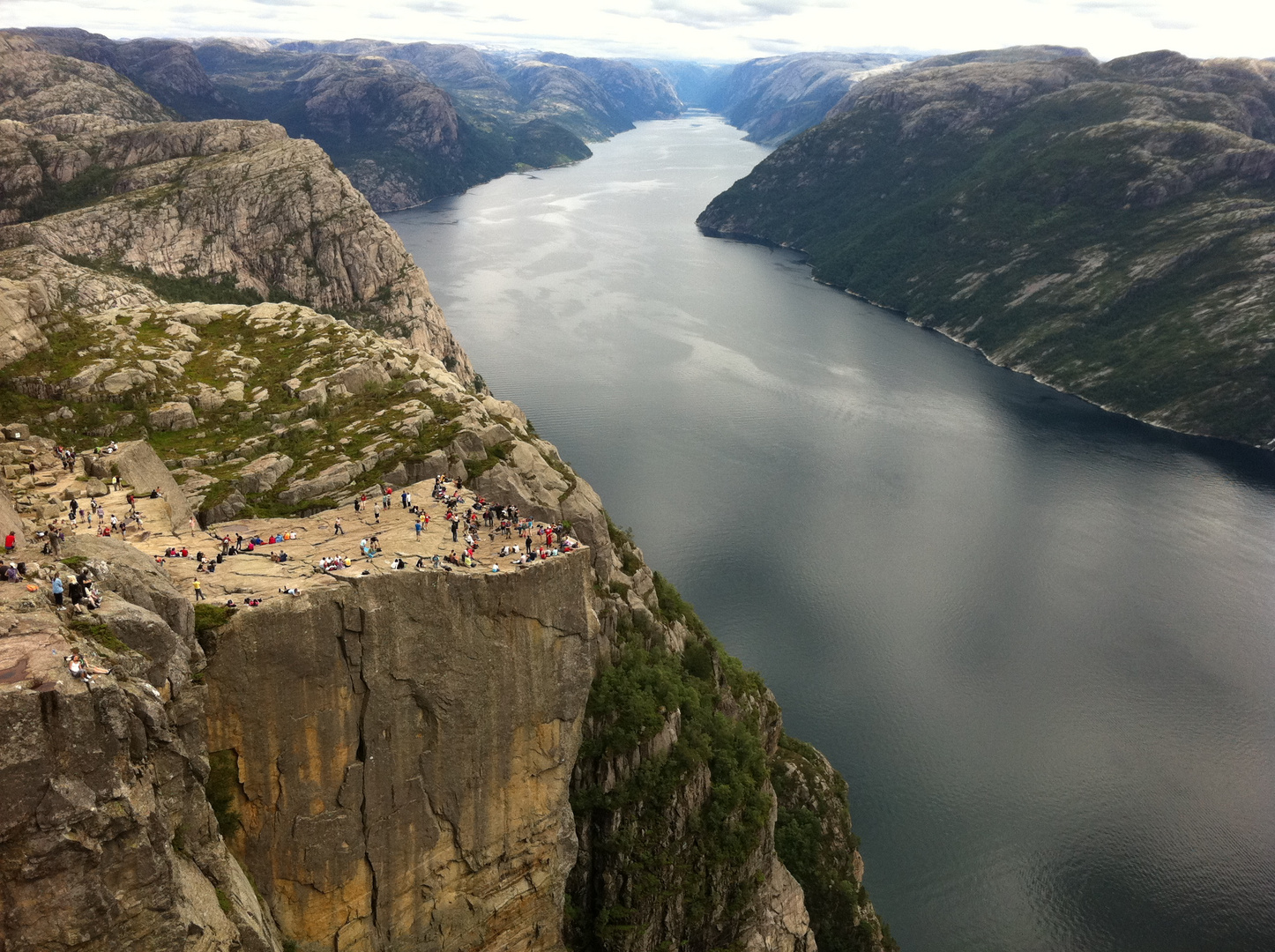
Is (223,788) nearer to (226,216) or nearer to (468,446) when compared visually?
(468,446)

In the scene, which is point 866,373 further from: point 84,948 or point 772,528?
point 84,948

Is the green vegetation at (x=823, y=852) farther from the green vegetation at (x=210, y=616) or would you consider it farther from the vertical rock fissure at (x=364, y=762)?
the green vegetation at (x=210, y=616)

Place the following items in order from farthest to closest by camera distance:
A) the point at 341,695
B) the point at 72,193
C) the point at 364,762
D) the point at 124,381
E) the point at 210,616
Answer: the point at 72,193 < the point at 124,381 < the point at 364,762 < the point at 341,695 < the point at 210,616

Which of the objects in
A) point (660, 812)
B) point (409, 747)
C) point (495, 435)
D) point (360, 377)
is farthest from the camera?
point (360, 377)

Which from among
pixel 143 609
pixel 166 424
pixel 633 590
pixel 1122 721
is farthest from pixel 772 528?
pixel 143 609

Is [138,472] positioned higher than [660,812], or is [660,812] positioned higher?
[138,472]

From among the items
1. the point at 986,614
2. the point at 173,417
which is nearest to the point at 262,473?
the point at 173,417
